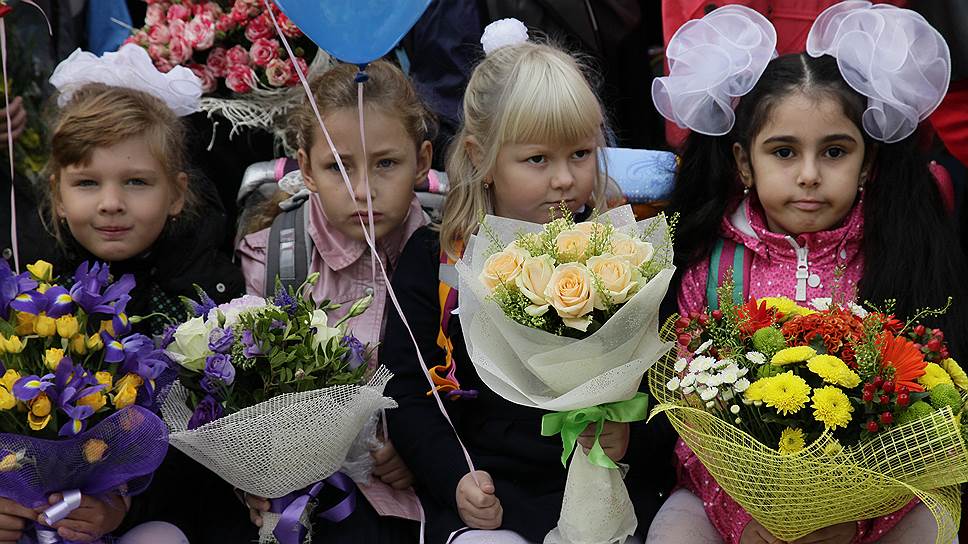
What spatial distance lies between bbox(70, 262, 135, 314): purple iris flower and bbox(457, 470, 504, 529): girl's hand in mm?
989

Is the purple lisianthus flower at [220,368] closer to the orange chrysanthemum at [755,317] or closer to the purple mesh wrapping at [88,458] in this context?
the purple mesh wrapping at [88,458]

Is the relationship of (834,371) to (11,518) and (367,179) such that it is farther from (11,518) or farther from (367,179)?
(11,518)

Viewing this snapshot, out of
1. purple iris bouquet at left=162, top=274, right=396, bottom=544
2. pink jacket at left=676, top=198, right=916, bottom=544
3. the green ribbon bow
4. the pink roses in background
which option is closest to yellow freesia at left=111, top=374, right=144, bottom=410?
purple iris bouquet at left=162, top=274, right=396, bottom=544

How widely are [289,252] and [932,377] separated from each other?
1944 millimetres

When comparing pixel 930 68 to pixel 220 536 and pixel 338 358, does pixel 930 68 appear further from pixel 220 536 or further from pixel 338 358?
pixel 220 536

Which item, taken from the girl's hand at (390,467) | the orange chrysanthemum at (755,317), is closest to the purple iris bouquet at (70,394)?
the girl's hand at (390,467)

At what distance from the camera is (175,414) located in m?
2.99

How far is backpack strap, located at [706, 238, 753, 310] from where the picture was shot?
10.5 feet

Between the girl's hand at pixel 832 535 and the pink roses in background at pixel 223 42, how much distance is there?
→ 2474 mm

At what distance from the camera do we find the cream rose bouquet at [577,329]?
2506mm


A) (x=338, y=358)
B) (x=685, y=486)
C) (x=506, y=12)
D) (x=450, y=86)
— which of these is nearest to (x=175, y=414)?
(x=338, y=358)

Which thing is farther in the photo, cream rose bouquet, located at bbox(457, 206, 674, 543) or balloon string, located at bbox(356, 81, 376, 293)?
balloon string, located at bbox(356, 81, 376, 293)

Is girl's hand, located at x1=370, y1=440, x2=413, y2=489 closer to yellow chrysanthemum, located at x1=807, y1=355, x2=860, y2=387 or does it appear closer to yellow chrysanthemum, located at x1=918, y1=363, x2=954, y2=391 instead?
yellow chrysanthemum, located at x1=807, y1=355, x2=860, y2=387

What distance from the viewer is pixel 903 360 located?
244cm
